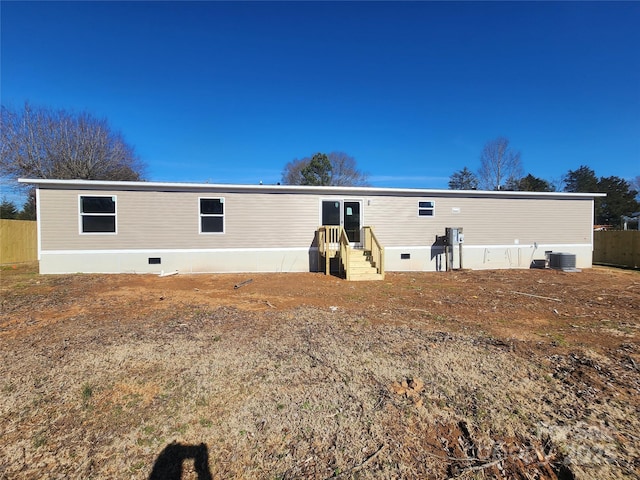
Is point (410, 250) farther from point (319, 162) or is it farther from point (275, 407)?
point (319, 162)

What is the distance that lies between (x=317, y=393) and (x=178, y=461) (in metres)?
1.20

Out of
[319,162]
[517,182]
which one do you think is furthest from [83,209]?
[517,182]

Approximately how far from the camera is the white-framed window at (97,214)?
30.9 feet

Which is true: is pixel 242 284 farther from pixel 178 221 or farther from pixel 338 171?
pixel 338 171

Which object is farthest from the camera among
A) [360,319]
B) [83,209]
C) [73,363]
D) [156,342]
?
→ [83,209]

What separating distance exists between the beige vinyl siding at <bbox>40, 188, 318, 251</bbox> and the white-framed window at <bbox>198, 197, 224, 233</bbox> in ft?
0.42

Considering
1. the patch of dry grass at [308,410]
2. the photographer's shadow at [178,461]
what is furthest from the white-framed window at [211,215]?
the photographer's shadow at [178,461]

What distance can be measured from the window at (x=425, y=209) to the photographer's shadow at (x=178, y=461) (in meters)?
10.4

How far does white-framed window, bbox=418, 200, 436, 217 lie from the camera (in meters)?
11.3

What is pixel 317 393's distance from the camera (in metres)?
2.83

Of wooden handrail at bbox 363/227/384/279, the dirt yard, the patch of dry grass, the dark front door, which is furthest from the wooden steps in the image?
the patch of dry grass

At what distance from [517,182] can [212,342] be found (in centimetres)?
3114

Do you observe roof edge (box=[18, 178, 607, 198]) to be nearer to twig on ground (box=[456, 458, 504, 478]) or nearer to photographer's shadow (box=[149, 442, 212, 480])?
photographer's shadow (box=[149, 442, 212, 480])

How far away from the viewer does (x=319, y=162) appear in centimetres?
2758
